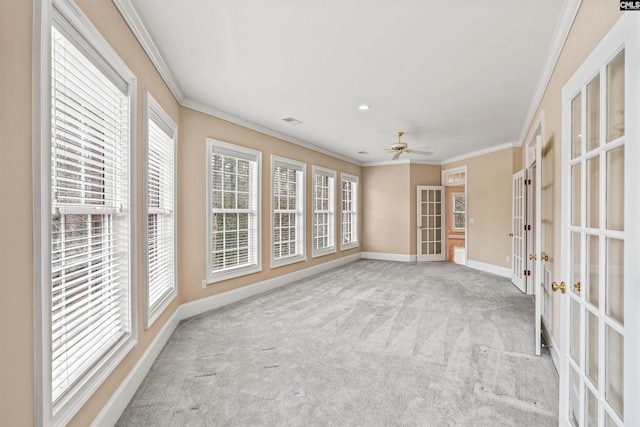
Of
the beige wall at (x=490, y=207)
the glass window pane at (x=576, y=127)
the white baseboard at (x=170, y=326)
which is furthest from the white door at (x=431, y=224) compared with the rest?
the glass window pane at (x=576, y=127)

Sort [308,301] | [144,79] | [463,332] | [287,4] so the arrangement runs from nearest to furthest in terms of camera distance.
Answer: [287,4] < [144,79] < [463,332] < [308,301]

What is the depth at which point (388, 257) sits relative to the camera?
27.3 feet

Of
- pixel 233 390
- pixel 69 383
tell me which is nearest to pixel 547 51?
pixel 233 390

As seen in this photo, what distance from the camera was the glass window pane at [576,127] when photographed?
1665 mm

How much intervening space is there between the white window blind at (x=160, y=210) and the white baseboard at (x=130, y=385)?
0.91 feet

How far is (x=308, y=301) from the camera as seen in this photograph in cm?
458

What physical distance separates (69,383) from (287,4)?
8.34 ft

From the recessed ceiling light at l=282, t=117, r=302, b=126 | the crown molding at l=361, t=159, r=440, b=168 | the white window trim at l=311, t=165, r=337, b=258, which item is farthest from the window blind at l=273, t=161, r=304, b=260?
the crown molding at l=361, t=159, r=440, b=168

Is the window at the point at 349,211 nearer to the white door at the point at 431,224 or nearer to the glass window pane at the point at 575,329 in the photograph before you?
the white door at the point at 431,224

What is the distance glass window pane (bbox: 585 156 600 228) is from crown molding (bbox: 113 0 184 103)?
2913 mm

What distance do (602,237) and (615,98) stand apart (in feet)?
1.94

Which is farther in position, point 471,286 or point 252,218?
point 471,286

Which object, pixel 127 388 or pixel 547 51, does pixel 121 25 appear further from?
pixel 547 51

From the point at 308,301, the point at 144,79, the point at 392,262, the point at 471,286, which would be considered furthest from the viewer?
the point at 392,262
